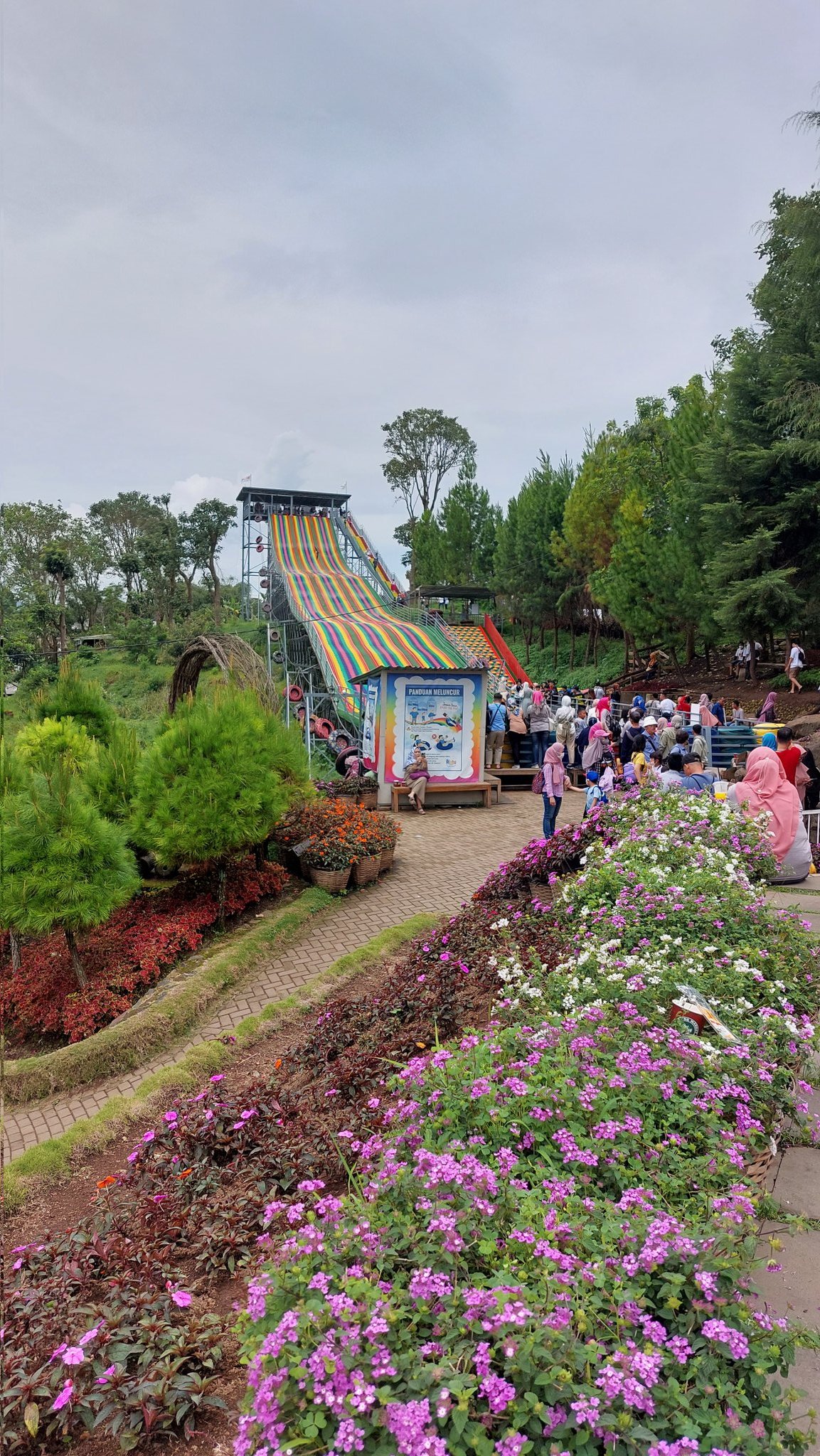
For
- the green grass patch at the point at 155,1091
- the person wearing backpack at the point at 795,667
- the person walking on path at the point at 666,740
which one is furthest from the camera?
the person wearing backpack at the point at 795,667

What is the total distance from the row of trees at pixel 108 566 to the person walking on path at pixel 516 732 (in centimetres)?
1620

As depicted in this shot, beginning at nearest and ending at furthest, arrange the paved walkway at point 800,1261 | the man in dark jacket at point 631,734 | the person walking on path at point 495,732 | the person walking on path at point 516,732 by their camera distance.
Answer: the paved walkway at point 800,1261 → the man in dark jacket at point 631,734 → the person walking on path at point 495,732 → the person walking on path at point 516,732

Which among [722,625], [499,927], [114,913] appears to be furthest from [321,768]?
[499,927]

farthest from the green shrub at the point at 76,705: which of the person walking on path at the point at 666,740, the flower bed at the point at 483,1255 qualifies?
the person walking on path at the point at 666,740

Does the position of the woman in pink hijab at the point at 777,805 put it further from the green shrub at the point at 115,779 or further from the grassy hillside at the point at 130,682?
the grassy hillside at the point at 130,682

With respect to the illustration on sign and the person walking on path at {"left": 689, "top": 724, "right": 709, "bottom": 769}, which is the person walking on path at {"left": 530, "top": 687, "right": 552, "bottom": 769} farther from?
the person walking on path at {"left": 689, "top": 724, "right": 709, "bottom": 769}

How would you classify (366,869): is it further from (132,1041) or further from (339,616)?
(339,616)

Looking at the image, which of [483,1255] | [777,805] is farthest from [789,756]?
[483,1255]

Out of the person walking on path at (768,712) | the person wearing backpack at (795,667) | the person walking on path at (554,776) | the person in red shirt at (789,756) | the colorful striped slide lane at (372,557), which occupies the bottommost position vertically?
the person walking on path at (554,776)

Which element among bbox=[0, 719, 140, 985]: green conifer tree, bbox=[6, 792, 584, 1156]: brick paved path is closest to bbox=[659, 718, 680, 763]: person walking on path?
bbox=[6, 792, 584, 1156]: brick paved path

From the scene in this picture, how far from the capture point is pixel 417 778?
11695mm

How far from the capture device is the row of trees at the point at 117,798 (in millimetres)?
5434

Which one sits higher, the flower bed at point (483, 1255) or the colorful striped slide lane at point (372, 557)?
the colorful striped slide lane at point (372, 557)

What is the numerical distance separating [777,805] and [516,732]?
8.57m
